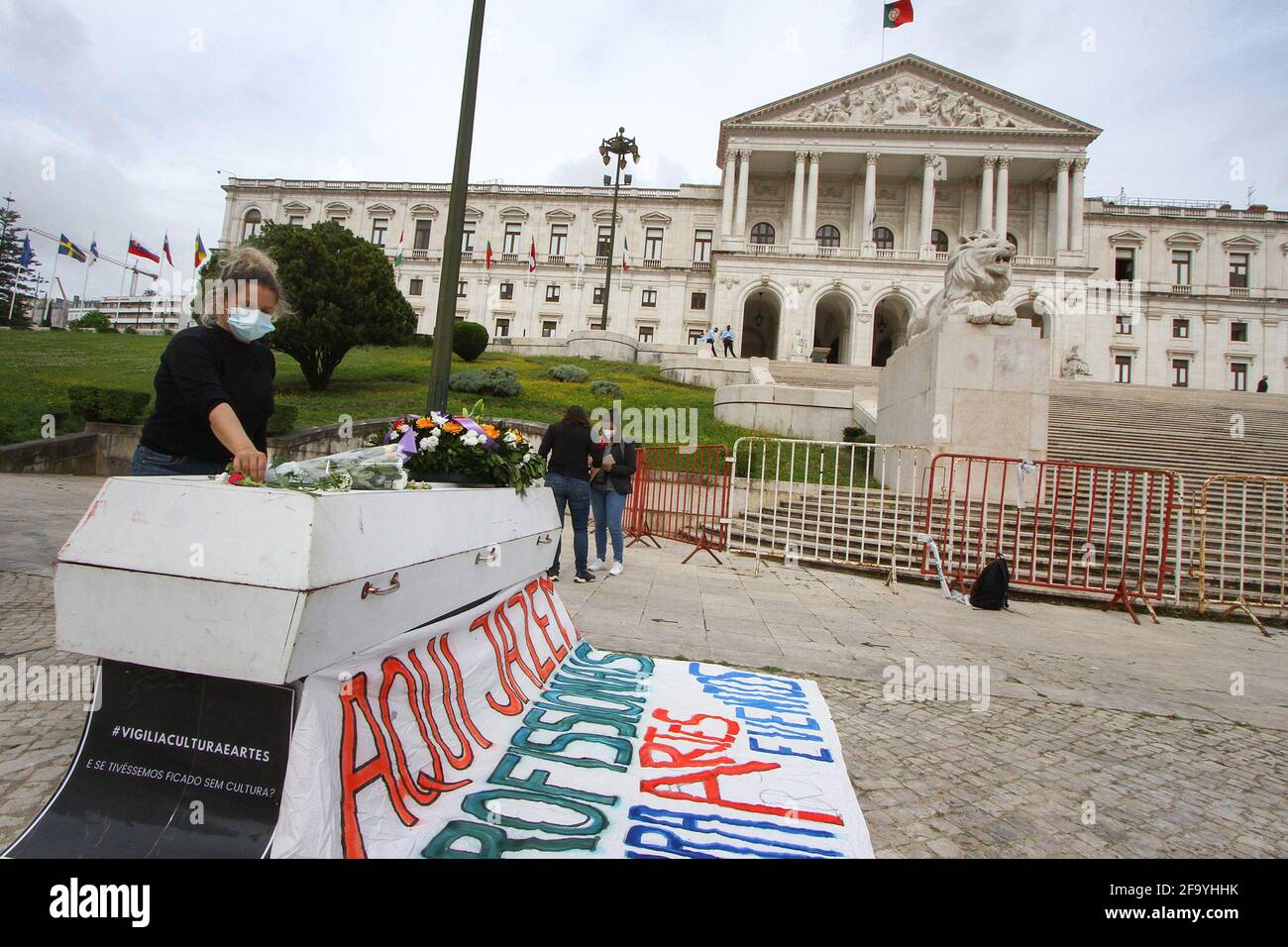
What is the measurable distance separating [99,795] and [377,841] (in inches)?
32.3

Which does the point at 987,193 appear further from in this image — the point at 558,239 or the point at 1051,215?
the point at 558,239

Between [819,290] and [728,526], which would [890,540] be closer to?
[728,526]

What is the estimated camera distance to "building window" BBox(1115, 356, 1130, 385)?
44.5m

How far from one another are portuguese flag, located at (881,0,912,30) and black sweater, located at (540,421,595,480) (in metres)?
37.4

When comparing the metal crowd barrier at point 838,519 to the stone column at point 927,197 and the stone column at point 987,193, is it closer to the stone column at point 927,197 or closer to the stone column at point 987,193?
the stone column at point 927,197

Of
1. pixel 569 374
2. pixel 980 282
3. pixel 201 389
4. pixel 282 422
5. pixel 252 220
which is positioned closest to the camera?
pixel 201 389

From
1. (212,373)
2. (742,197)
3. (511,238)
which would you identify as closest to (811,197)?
(742,197)

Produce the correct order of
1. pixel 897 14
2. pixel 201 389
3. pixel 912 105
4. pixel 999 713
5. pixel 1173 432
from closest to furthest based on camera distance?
pixel 201 389
pixel 999 713
pixel 1173 432
pixel 897 14
pixel 912 105

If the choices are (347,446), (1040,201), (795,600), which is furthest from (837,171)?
(795,600)

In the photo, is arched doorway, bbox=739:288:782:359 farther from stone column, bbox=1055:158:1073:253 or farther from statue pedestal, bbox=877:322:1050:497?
statue pedestal, bbox=877:322:1050:497

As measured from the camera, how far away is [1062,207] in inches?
1594

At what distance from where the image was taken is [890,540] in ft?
27.6

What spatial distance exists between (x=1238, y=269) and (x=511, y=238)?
57.9m

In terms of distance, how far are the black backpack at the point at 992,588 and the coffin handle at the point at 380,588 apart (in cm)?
652
